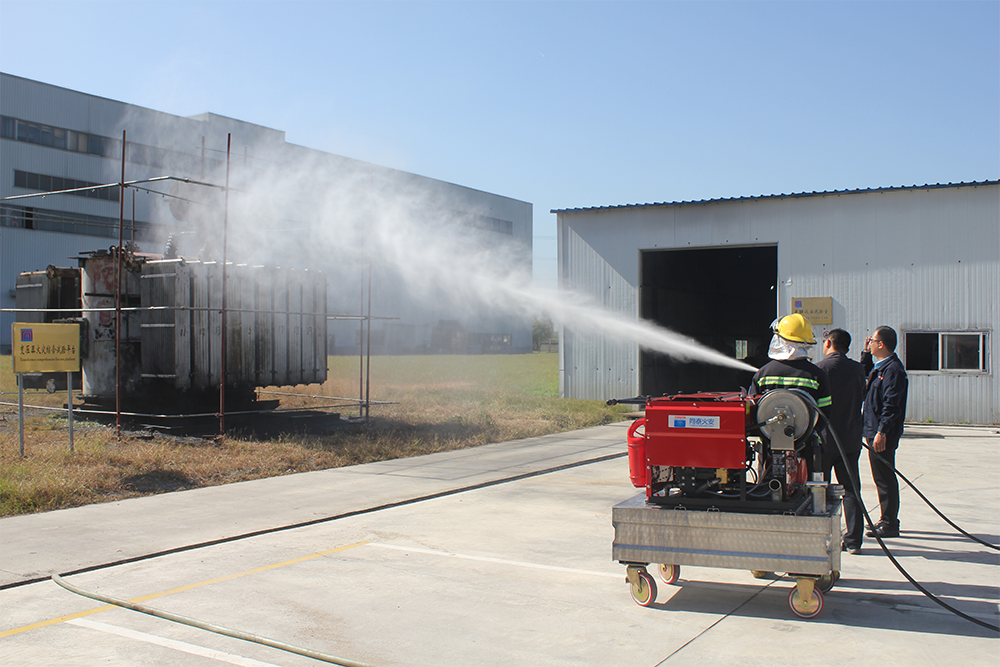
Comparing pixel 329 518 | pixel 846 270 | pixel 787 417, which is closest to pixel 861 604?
pixel 787 417

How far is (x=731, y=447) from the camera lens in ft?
16.6

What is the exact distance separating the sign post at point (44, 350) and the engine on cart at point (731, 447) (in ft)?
29.3

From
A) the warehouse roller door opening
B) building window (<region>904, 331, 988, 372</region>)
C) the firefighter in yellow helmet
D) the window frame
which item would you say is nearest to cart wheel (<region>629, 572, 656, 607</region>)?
the firefighter in yellow helmet

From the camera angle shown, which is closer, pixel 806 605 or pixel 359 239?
pixel 806 605

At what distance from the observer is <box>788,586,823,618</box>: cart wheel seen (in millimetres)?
5020

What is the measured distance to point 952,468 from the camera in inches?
454

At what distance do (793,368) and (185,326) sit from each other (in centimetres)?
1118

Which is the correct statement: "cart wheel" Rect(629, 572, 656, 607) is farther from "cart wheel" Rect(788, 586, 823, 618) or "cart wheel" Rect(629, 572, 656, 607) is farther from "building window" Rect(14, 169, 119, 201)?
"building window" Rect(14, 169, 119, 201)

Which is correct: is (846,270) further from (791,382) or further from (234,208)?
(791,382)

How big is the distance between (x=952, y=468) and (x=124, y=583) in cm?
1093

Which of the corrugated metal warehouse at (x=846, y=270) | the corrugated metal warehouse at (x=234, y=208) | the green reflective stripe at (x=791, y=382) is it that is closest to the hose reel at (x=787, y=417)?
the green reflective stripe at (x=791, y=382)

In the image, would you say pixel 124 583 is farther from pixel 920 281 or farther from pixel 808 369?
pixel 920 281

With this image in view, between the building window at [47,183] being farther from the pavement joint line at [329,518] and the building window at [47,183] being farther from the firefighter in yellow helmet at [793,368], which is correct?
the firefighter in yellow helmet at [793,368]

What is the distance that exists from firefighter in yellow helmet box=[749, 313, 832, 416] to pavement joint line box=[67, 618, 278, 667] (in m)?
3.72
